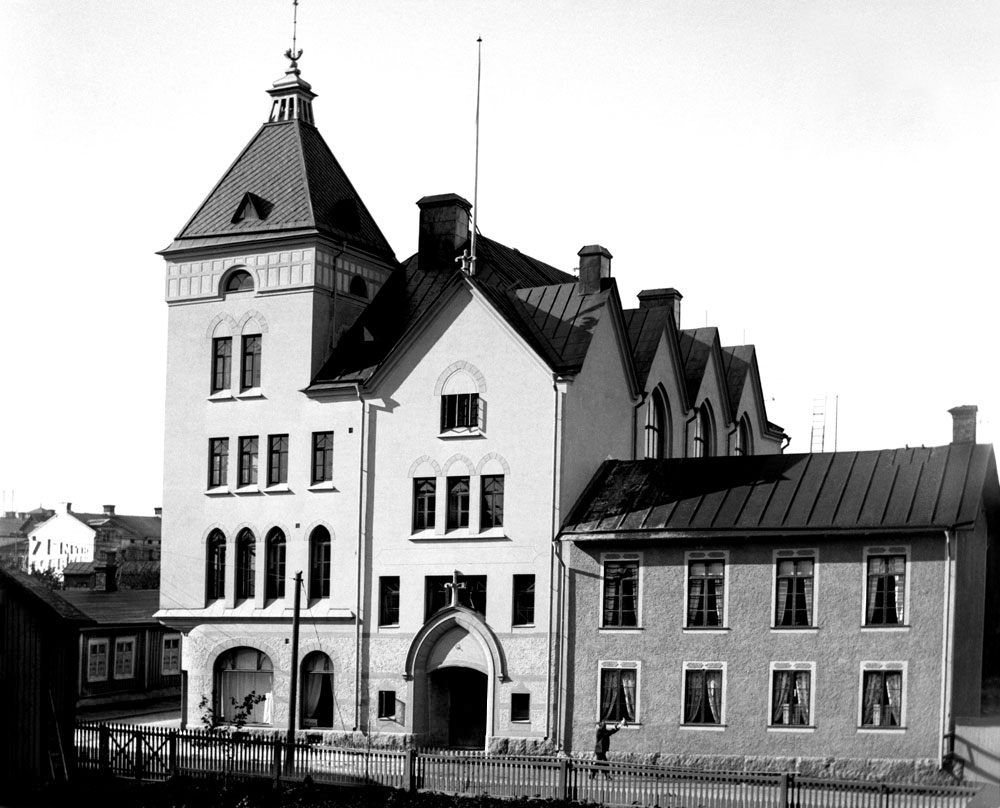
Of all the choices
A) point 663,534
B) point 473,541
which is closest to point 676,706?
point 663,534

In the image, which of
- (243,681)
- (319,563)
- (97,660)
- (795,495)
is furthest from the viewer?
(97,660)

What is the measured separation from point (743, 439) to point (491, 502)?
1837 centimetres

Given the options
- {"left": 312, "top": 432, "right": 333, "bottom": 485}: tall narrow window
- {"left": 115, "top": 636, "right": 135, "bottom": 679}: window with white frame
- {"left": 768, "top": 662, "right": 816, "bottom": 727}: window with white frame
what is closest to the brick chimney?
{"left": 312, "top": 432, "right": 333, "bottom": 485}: tall narrow window

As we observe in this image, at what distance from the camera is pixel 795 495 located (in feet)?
125

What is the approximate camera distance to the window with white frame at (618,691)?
3891 cm

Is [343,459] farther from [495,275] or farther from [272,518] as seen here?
[495,275]

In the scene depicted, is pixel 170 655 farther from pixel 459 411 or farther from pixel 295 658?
pixel 459 411

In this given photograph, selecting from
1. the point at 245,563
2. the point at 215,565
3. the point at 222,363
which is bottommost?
the point at 215,565

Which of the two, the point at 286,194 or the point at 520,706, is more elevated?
the point at 286,194

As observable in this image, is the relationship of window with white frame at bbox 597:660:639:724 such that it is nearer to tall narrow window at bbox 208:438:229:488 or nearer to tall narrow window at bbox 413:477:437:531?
tall narrow window at bbox 413:477:437:531

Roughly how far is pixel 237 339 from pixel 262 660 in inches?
392

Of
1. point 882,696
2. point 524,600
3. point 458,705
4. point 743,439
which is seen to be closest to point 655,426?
point 524,600

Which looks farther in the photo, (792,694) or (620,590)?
(620,590)

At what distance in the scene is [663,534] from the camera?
38.6 metres
